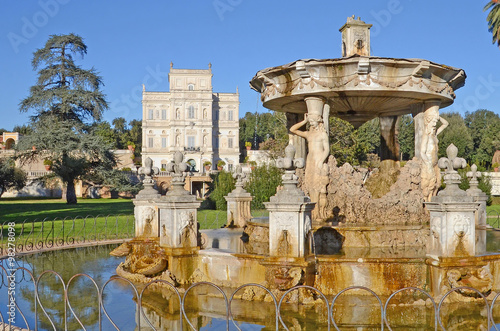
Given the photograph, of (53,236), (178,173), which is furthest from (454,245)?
(53,236)

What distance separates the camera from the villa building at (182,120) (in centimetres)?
7912

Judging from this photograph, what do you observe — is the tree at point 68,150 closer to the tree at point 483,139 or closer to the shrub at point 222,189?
the shrub at point 222,189

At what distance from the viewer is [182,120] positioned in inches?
3140

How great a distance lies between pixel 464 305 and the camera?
6.74 m

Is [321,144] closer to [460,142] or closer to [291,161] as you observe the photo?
[291,161]

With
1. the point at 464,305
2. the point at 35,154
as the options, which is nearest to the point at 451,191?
the point at 464,305

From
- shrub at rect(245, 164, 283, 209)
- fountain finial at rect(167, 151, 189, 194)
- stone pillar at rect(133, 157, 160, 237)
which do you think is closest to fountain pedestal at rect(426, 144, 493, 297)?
fountain finial at rect(167, 151, 189, 194)

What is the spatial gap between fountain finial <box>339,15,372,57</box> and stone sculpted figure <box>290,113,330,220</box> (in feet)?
7.34

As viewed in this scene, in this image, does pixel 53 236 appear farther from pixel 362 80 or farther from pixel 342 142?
pixel 342 142

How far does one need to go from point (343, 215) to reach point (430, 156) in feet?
8.01

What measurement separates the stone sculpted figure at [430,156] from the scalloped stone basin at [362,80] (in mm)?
435

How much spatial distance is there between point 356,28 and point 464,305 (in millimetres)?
6802

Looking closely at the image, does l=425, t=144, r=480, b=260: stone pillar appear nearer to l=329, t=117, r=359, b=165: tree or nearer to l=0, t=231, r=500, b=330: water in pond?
l=0, t=231, r=500, b=330: water in pond

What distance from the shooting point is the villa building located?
260ft
